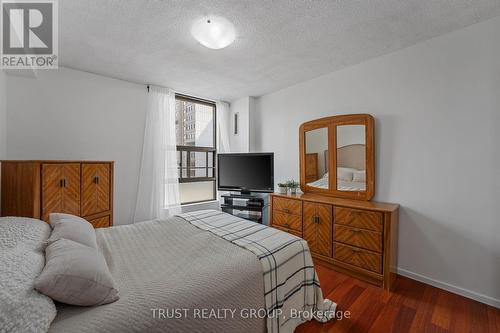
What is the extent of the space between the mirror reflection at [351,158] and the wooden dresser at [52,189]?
2961mm

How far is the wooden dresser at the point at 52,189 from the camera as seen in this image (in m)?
1.94

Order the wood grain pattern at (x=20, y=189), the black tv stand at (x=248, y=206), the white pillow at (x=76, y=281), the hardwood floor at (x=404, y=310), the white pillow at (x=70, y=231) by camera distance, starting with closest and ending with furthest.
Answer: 1. the white pillow at (x=76, y=281)
2. the white pillow at (x=70, y=231)
3. the hardwood floor at (x=404, y=310)
4. the wood grain pattern at (x=20, y=189)
5. the black tv stand at (x=248, y=206)

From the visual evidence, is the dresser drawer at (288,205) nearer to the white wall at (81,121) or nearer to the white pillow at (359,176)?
the white pillow at (359,176)

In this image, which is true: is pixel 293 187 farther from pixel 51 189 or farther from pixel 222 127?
pixel 51 189

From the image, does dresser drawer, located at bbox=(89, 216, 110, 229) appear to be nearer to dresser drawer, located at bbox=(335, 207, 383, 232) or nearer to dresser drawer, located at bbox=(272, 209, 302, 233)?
dresser drawer, located at bbox=(272, 209, 302, 233)

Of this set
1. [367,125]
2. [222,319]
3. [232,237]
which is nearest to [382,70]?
[367,125]

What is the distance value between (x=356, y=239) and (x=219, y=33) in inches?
95.7

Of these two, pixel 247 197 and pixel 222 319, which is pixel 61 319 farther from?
pixel 247 197

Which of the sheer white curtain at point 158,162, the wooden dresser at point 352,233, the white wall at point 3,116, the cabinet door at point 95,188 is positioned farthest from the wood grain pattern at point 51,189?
the wooden dresser at point 352,233

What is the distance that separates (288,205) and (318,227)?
1.62ft

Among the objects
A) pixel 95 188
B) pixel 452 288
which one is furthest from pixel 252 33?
pixel 452 288

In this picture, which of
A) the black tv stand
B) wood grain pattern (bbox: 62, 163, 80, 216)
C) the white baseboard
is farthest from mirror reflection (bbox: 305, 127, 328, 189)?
wood grain pattern (bbox: 62, 163, 80, 216)

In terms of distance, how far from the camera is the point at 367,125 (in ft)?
8.07

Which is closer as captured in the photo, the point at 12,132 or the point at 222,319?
the point at 222,319
